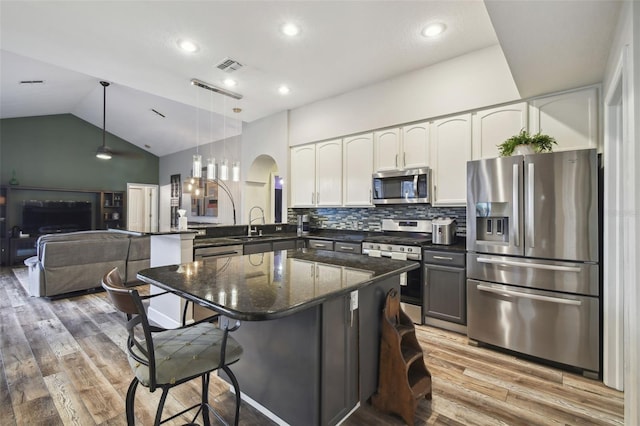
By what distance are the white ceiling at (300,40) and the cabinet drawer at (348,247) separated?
2107mm

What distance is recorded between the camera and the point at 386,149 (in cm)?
388

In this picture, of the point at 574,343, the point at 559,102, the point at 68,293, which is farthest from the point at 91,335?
the point at 559,102

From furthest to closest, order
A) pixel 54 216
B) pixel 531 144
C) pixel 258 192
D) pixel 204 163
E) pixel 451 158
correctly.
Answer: pixel 204 163, pixel 54 216, pixel 258 192, pixel 451 158, pixel 531 144

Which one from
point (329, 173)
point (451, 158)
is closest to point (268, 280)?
point (451, 158)

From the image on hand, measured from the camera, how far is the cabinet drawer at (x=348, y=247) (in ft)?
12.3

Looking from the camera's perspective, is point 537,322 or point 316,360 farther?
point 537,322

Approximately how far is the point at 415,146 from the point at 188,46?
2.70 metres

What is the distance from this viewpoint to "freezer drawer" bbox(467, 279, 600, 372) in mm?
2291

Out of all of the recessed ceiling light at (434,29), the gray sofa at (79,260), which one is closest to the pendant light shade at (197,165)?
the gray sofa at (79,260)

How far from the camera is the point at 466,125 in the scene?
324 cm

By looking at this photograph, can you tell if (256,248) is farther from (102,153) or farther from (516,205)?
(102,153)

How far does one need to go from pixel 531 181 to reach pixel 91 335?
434 centimetres

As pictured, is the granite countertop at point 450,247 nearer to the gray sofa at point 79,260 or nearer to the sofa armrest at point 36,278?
the gray sofa at point 79,260

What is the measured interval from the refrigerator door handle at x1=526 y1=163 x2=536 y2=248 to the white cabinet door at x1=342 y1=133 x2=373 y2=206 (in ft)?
6.14
